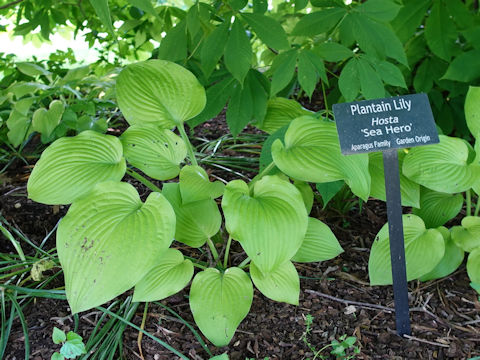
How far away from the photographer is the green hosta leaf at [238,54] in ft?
4.32

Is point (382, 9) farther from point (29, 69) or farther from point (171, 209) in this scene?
point (29, 69)

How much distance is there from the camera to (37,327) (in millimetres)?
1335

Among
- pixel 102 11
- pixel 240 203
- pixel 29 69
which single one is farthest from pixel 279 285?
pixel 29 69

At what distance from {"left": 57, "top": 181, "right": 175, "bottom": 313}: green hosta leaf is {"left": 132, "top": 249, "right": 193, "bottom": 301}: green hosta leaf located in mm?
147

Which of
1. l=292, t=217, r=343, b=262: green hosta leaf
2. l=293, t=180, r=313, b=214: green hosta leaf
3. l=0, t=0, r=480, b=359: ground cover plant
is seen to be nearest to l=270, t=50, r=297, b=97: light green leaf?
l=0, t=0, r=480, b=359: ground cover plant

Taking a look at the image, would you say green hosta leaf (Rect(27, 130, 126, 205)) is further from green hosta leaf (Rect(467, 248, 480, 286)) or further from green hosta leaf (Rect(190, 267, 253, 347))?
green hosta leaf (Rect(467, 248, 480, 286))

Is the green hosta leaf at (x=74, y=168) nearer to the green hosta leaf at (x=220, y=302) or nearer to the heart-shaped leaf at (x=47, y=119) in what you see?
the green hosta leaf at (x=220, y=302)

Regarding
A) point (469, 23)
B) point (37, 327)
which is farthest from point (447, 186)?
point (37, 327)

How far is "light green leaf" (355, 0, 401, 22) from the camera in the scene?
131 centimetres

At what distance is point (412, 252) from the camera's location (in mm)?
1337

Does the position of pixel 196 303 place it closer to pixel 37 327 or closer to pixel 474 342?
pixel 37 327

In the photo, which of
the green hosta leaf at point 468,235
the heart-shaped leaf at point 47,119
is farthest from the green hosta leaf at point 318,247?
the heart-shaped leaf at point 47,119

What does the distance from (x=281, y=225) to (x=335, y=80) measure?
49.4 inches

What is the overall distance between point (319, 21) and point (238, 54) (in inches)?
11.1
